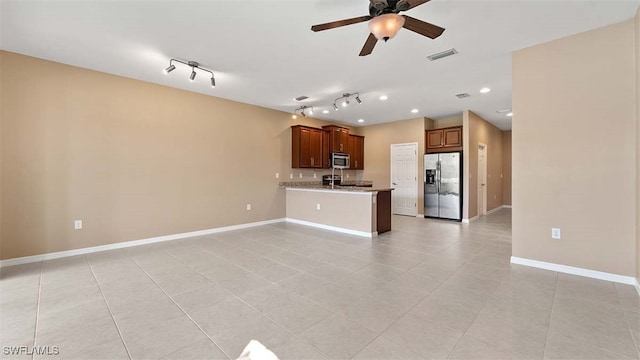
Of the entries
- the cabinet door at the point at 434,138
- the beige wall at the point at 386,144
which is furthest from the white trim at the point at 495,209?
the cabinet door at the point at 434,138

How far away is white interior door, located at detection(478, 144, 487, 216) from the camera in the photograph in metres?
6.95

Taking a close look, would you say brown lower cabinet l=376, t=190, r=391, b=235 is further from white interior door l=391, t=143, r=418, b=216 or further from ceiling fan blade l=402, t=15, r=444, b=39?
ceiling fan blade l=402, t=15, r=444, b=39

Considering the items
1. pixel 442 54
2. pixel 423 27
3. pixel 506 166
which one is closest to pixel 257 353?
pixel 423 27

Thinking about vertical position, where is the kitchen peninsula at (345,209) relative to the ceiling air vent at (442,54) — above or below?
below

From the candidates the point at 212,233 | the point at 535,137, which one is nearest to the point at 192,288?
the point at 212,233

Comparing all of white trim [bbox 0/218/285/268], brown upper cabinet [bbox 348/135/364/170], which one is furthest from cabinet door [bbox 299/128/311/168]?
white trim [bbox 0/218/285/268]

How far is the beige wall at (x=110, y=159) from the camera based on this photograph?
3.34 m

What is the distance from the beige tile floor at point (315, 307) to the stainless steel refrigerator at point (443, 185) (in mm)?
2726

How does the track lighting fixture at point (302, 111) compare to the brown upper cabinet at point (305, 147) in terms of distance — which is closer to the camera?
the track lighting fixture at point (302, 111)

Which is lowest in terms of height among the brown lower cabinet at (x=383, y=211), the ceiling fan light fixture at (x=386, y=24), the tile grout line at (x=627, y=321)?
the tile grout line at (x=627, y=321)

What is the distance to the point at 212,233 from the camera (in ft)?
16.7

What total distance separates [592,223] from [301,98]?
187 inches

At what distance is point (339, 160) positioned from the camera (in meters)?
7.00

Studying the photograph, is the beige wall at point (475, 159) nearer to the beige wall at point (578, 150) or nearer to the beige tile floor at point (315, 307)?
the beige tile floor at point (315, 307)
